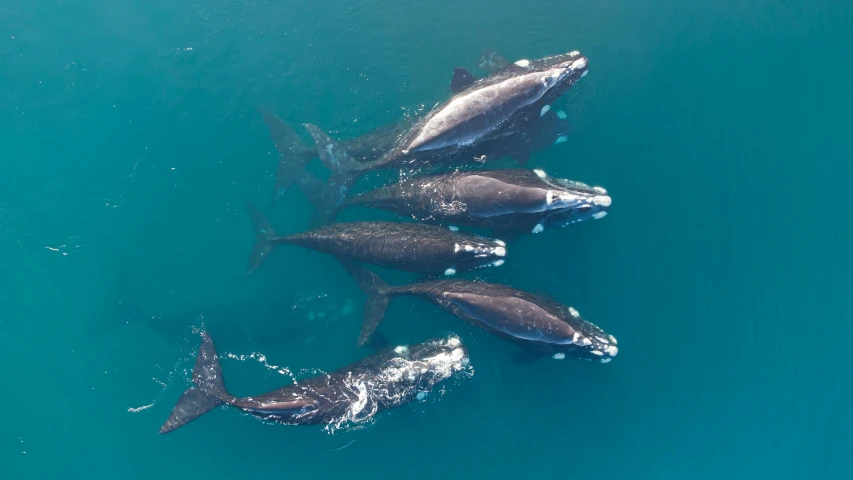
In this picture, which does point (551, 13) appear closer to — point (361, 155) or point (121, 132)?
point (361, 155)

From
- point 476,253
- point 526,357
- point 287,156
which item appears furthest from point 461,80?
point 526,357

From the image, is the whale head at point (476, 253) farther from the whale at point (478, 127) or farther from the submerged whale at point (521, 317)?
the whale at point (478, 127)

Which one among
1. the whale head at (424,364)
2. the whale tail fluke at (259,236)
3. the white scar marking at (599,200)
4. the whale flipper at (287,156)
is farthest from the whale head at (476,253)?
the whale tail fluke at (259,236)

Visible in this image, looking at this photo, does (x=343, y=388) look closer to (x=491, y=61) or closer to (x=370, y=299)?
(x=370, y=299)

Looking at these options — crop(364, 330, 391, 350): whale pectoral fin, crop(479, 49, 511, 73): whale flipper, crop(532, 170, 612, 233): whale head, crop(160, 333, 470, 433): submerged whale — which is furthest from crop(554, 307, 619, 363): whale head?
crop(479, 49, 511, 73): whale flipper

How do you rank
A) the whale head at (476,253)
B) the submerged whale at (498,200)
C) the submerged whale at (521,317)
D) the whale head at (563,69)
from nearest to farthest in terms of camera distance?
the submerged whale at (521,317) → the submerged whale at (498,200) → the whale head at (476,253) → the whale head at (563,69)

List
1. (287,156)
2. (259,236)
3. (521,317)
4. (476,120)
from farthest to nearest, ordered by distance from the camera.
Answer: (287,156)
(259,236)
(476,120)
(521,317)
